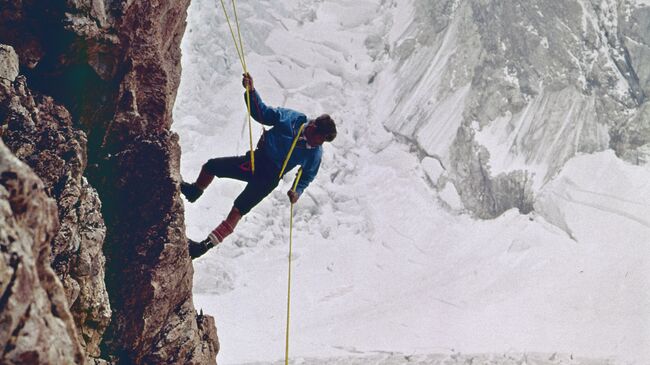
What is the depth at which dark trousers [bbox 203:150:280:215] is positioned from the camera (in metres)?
5.81

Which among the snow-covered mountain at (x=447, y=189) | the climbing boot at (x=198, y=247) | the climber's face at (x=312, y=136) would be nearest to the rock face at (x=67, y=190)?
the climbing boot at (x=198, y=247)

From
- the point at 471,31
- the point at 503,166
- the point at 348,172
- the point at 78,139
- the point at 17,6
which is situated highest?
the point at 471,31

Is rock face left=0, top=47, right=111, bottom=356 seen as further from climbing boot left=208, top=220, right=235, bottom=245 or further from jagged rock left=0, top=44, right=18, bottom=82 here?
climbing boot left=208, top=220, right=235, bottom=245

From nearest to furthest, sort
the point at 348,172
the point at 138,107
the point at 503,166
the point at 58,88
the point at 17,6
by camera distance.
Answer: the point at 17,6
the point at 58,88
the point at 138,107
the point at 503,166
the point at 348,172

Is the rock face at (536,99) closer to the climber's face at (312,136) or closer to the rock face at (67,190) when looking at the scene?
the climber's face at (312,136)

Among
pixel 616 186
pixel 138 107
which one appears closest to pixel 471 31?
pixel 616 186

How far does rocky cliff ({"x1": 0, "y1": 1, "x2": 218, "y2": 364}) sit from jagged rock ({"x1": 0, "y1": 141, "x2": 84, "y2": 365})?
1258 millimetres

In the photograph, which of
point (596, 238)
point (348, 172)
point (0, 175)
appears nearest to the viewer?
point (0, 175)

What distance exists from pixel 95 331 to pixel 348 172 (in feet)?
60.8

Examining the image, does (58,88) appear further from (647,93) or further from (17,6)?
(647,93)

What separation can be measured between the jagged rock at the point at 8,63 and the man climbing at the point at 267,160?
180cm

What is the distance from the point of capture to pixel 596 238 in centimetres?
1962

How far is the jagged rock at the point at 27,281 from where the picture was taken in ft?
7.31

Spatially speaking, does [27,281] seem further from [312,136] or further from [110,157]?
[312,136]
